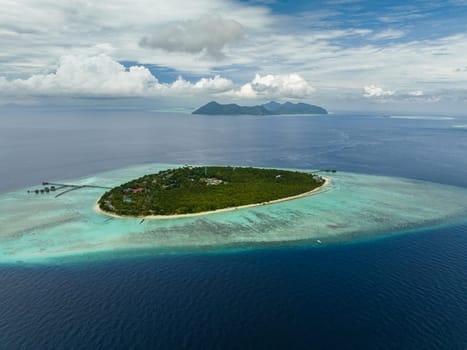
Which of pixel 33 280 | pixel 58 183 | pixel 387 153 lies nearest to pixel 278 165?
pixel 387 153

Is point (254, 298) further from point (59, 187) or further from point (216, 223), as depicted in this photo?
point (59, 187)

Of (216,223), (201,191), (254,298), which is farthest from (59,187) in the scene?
(254,298)

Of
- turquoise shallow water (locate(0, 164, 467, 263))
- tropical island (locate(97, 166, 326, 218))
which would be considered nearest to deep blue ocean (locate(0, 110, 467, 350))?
turquoise shallow water (locate(0, 164, 467, 263))

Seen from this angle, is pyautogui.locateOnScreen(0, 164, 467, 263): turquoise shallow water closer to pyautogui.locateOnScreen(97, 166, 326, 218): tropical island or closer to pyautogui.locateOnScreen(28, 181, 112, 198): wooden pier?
pyautogui.locateOnScreen(28, 181, 112, 198): wooden pier

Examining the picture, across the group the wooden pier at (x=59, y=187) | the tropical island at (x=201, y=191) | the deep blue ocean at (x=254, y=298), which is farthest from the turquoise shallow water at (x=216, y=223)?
the deep blue ocean at (x=254, y=298)

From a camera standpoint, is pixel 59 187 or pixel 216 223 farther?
pixel 59 187

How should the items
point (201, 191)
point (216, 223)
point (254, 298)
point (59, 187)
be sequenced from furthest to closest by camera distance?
point (59, 187) → point (201, 191) → point (216, 223) → point (254, 298)

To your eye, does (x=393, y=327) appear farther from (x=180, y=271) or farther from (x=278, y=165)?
(x=278, y=165)

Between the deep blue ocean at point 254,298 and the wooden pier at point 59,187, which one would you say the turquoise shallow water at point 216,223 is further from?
the deep blue ocean at point 254,298
